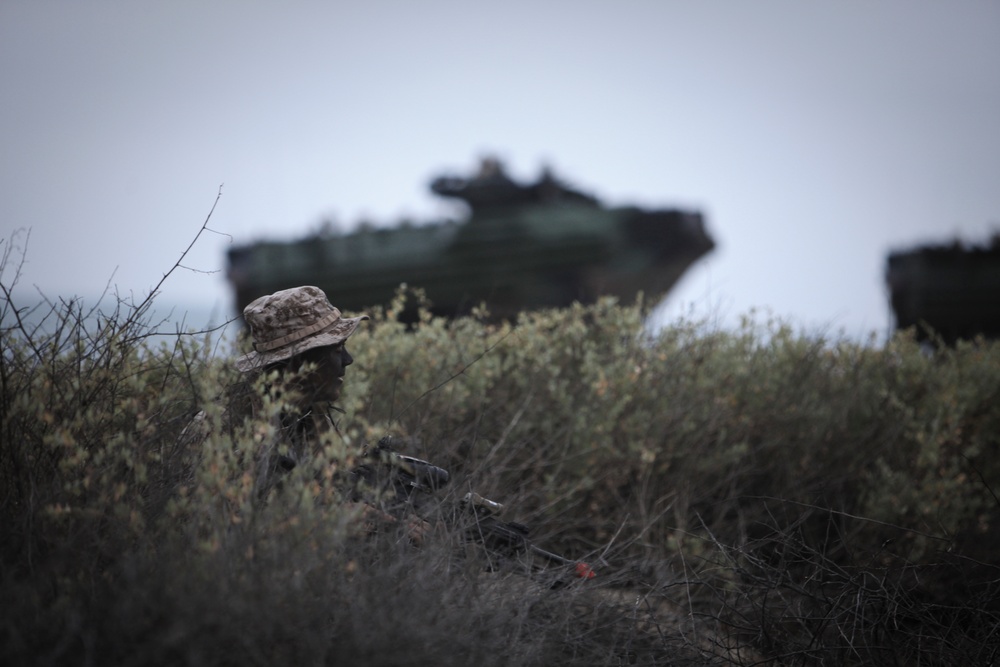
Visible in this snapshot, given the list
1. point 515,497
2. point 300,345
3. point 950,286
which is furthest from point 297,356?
point 950,286

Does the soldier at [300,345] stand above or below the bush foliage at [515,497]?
above

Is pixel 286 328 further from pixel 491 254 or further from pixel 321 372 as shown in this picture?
pixel 491 254

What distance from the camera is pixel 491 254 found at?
11297 millimetres

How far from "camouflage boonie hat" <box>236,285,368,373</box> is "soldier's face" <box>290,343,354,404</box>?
48 millimetres

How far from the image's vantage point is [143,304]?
281 cm

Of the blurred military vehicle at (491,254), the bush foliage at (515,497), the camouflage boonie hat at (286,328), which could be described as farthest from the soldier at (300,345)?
the blurred military vehicle at (491,254)

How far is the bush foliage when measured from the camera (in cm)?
203

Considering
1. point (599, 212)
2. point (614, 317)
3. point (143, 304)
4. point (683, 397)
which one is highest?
point (599, 212)

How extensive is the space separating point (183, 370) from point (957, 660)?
3.66 m

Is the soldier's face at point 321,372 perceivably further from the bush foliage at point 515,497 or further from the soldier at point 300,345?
the bush foliage at point 515,497

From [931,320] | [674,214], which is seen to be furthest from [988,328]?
[674,214]

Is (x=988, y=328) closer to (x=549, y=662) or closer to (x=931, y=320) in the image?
(x=931, y=320)

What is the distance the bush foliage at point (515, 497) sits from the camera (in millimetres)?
2033

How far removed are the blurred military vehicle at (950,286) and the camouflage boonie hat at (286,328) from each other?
10892mm
